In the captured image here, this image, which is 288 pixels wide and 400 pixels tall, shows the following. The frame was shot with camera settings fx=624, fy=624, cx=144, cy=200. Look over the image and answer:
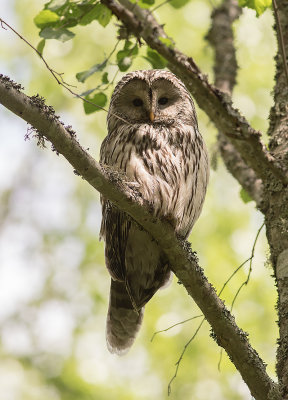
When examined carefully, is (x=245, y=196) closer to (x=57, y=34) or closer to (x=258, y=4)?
(x=258, y=4)

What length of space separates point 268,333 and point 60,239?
4.45m

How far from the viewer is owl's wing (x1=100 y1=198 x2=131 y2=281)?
3.95 metres

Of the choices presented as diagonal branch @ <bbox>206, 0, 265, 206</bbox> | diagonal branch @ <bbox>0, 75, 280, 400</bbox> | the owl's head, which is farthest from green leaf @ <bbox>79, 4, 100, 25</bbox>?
diagonal branch @ <bbox>206, 0, 265, 206</bbox>

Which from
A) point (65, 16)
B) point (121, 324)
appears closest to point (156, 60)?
point (65, 16)

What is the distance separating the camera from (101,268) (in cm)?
985

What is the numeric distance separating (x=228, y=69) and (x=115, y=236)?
251 cm

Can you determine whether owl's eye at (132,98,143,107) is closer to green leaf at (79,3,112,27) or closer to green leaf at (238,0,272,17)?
green leaf at (79,3,112,27)

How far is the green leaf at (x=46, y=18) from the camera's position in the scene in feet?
12.6

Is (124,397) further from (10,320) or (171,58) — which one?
(171,58)

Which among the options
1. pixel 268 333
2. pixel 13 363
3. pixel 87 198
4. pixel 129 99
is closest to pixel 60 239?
pixel 87 198

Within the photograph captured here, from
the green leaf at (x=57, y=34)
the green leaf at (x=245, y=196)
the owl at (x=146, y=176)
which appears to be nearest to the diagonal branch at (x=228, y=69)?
the green leaf at (x=245, y=196)

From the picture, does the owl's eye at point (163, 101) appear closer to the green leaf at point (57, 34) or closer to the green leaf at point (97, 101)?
the green leaf at point (97, 101)

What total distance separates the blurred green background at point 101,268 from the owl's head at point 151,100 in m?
1.91

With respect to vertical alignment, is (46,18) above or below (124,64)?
above
